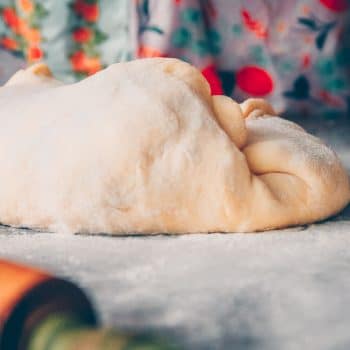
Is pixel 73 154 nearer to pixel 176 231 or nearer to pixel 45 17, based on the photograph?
pixel 176 231

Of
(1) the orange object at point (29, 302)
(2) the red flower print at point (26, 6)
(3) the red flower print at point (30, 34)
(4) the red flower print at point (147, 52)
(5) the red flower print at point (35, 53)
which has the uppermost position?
(1) the orange object at point (29, 302)

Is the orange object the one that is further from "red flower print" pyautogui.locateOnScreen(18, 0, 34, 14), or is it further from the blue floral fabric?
"red flower print" pyautogui.locateOnScreen(18, 0, 34, 14)

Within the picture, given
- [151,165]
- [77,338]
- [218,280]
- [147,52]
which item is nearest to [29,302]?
[77,338]

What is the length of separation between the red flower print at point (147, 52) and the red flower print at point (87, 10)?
0.20 m

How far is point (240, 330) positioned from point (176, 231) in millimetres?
313

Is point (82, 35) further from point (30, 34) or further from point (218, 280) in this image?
point (218, 280)

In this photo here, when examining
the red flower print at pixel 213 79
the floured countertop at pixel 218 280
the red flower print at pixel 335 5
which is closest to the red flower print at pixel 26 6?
the red flower print at pixel 213 79

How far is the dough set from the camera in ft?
3.09

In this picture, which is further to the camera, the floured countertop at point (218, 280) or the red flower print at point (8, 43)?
the red flower print at point (8, 43)

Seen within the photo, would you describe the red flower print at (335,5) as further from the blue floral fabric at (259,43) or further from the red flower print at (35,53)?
the red flower print at (35,53)

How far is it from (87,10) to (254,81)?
1.88 feet

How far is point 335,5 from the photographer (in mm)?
2068

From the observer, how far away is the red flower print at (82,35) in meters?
2.21

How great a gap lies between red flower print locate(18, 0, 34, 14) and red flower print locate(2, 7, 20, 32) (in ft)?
0.14
